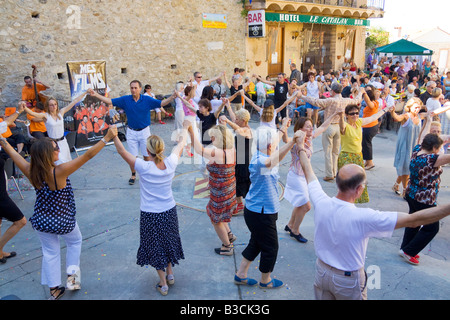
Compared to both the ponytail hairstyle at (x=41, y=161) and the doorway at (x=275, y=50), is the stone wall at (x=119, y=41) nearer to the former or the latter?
the doorway at (x=275, y=50)

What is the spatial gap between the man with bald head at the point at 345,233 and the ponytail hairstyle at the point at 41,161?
8.14 feet

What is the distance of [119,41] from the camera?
1210cm

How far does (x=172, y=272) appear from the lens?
4141mm

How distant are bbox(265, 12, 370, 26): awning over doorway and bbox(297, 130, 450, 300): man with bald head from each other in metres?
14.8

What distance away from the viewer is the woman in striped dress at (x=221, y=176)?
172 inches

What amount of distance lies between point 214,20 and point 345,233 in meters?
13.8

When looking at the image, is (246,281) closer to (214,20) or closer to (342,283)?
(342,283)

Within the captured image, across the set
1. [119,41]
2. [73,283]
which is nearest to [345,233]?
[73,283]

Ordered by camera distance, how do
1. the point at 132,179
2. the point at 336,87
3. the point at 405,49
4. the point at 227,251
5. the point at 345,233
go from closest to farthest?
the point at 345,233 → the point at 227,251 → the point at 132,179 → the point at 336,87 → the point at 405,49

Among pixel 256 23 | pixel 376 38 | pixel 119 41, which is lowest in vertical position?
pixel 119 41

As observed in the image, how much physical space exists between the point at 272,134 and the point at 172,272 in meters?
1.95

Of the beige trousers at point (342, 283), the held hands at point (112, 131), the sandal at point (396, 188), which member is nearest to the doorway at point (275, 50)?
the sandal at point (396, 188)

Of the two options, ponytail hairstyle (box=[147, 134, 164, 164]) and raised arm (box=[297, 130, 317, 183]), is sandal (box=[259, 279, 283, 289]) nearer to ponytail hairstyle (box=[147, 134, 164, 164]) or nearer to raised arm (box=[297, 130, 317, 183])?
raised arm (box=[297, 130, 317, 183])

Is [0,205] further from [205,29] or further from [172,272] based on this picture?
[205,29]
